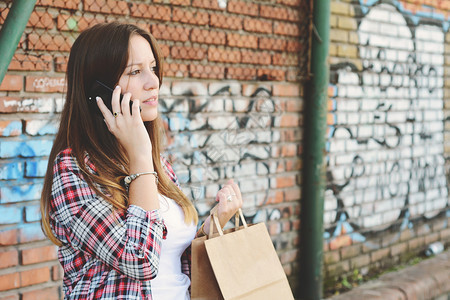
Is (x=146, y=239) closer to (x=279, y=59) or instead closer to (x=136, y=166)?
(x=136, y=166)

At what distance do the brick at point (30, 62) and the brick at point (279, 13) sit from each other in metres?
1.60

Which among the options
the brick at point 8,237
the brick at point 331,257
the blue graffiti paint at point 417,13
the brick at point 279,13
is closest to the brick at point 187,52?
the brick at point 279,13

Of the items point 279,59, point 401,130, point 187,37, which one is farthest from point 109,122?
point 401,130

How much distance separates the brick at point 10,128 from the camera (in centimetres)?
269

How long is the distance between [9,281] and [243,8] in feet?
7.10

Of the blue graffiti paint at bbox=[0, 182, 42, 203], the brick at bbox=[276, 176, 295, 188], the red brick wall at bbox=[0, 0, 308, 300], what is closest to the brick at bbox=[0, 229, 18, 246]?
the red brick wall at bbox=[0, 0, 308, 300]

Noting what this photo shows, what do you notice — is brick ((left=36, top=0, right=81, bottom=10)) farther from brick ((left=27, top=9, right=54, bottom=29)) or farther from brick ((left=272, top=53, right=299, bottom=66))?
brick ((left=272, top=53, right=299, bottom=66))

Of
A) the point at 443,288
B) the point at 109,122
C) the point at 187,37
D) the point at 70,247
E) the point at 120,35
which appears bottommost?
the point at 443,288

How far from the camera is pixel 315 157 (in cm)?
407

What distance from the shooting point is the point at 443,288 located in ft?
15.7

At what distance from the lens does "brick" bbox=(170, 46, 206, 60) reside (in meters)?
3.36

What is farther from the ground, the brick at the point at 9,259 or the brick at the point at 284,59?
the brick at the point at 284,59

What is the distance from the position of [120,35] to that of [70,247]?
681 millimetres

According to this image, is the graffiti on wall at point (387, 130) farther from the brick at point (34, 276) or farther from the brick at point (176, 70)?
the brick at point (34, 276)
